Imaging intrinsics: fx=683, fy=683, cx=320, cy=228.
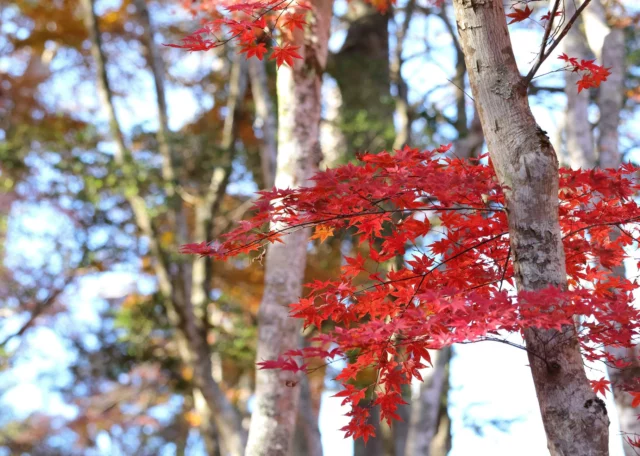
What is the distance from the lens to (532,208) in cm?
244

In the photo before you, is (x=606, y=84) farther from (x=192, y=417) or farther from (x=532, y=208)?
(x=192, y=417)

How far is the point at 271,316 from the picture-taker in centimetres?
423

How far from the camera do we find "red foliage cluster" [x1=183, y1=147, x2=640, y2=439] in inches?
88.4

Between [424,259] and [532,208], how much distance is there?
19.1 inches

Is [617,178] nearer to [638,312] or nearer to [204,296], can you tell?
[638,312]

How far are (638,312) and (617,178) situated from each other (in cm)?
53

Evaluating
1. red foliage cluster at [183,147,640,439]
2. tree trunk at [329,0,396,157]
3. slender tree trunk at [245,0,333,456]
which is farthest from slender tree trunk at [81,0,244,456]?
red foliage cluster at [183,147,640,439]

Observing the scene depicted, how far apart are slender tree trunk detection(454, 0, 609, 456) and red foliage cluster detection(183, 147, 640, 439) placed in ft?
0.35

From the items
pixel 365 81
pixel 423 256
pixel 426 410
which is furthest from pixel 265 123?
pixel 423 256

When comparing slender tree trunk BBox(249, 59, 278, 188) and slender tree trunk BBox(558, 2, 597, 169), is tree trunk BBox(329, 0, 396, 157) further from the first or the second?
slender tree trunk BBox(558, 2, 597, 169)

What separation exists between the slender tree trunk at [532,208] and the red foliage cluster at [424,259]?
0.11m

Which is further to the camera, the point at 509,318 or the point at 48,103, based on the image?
the point at 48,103

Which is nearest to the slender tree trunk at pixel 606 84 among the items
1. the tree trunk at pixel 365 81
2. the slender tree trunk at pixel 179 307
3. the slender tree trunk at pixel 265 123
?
the tree trunk at pixel 365 81

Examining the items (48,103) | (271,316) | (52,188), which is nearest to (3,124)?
(48,103)
